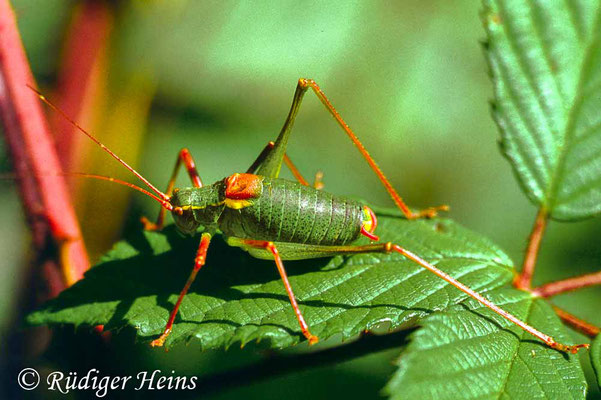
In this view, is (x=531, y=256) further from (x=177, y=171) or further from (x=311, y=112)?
(x=311, y=112)

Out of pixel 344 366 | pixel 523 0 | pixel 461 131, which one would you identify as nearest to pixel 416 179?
pixel 461 131

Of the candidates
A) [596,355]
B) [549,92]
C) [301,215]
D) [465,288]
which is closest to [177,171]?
[301,215]

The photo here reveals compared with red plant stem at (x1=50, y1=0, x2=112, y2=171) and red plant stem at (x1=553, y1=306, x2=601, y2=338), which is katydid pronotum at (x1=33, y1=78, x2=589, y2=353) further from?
red plant stem at (x1=50, y1=0, x2=112, y2=171)

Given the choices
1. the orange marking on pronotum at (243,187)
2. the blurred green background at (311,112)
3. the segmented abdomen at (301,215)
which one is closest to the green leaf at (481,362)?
the segmented abdomen at (301,215)

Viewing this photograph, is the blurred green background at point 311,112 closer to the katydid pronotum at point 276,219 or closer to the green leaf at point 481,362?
the katydid pronotum at point 276,219

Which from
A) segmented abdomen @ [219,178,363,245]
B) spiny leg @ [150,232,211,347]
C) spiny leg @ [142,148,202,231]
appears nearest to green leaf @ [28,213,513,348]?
spiny leg @ [150,232,211,347]
